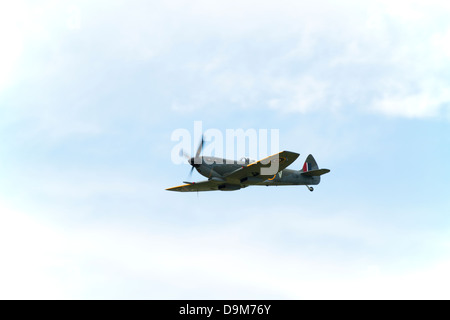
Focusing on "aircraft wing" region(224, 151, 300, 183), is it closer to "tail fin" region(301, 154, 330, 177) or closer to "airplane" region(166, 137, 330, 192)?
"airplane" region(166, 137, 330, 192)

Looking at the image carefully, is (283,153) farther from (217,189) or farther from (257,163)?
(217,189)

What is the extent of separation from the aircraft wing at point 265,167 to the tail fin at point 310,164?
6135 millimetres

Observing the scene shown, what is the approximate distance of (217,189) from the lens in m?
39.2

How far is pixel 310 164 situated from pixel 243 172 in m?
8.61

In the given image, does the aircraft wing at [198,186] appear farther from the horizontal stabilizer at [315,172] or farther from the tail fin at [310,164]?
the tail fin at [310,164]

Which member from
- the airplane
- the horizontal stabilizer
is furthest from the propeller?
the horizontal stabilizer

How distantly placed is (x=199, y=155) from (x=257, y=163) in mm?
4502

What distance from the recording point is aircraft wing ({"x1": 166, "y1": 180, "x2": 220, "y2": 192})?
124 ft

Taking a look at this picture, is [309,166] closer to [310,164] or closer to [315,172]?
[310,164]

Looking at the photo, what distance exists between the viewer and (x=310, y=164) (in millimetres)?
41938

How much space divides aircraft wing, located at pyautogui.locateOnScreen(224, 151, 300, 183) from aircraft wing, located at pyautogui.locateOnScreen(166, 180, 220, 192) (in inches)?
72.0

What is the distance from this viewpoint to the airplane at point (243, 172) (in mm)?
34528

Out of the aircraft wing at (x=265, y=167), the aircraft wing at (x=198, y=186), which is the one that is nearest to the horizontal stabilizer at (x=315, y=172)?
the aircraft wing at (x=265, y=167)

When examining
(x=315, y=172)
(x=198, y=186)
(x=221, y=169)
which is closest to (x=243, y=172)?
(x=221, y=169)
